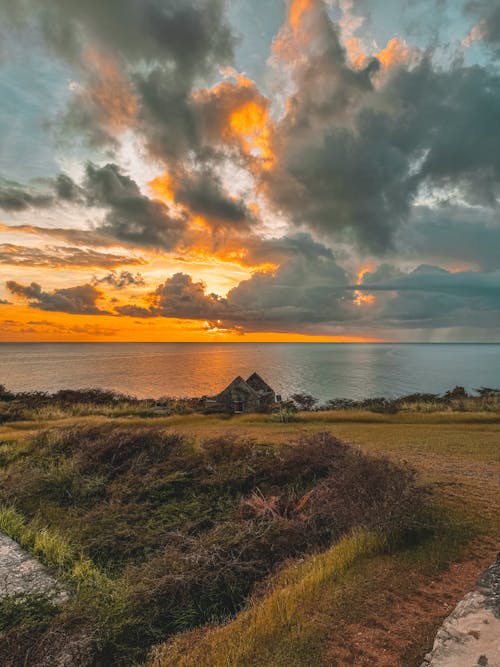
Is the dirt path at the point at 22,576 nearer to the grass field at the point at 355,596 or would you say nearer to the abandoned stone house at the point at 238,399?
the grass field at the point at 355,596

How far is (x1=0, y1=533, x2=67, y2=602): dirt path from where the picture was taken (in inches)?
238

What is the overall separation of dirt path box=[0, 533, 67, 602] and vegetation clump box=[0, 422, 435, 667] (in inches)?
9.8

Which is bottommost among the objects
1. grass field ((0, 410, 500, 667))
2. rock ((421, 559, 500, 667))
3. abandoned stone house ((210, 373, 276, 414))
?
abandoned stone house ((210, 373, 276, 414))

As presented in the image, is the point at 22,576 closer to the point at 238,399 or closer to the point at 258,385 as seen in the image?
the point at 238,399

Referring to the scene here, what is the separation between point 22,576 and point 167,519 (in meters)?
3.24

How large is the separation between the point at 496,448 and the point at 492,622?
44.2ft

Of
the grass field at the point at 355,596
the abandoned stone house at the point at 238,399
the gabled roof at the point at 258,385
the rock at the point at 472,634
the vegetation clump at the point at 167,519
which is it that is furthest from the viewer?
the gabled roof at the point at 258,385

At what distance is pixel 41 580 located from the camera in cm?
647

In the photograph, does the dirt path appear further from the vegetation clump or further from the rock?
the rock

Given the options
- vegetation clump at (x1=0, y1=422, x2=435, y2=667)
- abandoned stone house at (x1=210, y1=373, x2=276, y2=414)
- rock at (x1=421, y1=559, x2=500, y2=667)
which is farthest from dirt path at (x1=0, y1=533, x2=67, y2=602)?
abandoned stone house at (x1=210, y1=373, x2=276, y2=414)

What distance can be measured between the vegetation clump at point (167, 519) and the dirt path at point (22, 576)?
0.82 feet

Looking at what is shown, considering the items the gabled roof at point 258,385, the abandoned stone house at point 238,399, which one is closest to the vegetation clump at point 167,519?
the abandoned stone house at point 238,399

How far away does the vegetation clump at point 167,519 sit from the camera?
514cm

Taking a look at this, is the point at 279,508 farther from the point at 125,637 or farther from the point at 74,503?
the point at 74,503
